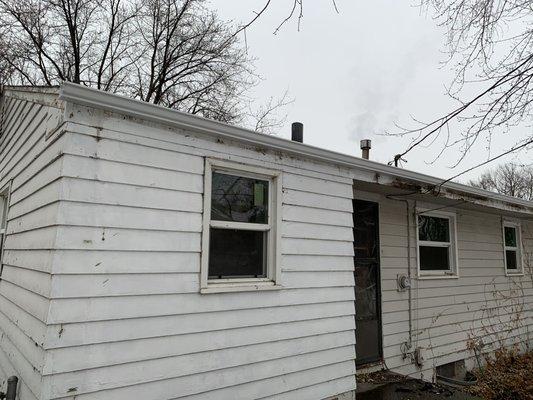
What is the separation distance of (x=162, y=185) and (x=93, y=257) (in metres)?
0.81

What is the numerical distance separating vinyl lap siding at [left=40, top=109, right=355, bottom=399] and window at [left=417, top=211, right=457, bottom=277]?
3382 mm

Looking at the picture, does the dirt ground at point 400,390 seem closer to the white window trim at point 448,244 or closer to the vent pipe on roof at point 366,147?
the white window trim at point 448,244

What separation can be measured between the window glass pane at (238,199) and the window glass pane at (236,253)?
5.8 inches

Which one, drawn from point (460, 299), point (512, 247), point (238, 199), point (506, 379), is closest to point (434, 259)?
point (460, 299)

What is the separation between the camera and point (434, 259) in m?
7.41

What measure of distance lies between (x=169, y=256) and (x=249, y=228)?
0.92 m

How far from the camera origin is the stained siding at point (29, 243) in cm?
311

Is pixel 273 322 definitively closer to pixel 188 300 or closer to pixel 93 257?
pixel 188 300

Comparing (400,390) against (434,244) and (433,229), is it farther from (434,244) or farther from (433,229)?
(433,229)

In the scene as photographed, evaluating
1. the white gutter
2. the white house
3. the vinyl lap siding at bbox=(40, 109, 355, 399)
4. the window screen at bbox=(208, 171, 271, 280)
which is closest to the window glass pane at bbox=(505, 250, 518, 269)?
the white house

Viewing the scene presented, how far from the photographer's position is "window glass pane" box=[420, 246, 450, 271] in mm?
7172

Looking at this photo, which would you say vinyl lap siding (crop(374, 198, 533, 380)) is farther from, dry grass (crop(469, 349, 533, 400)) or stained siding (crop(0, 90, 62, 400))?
stained siding (crop(0, 90, 62, 400))

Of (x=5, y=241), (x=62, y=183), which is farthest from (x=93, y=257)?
(x=5, y=241)

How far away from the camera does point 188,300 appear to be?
11.6ft
